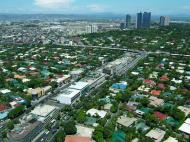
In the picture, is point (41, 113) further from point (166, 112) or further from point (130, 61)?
point (130, 61)

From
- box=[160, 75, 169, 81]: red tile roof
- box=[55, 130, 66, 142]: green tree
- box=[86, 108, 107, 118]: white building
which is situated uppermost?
box=[55, 130, 66, 142]: green tree

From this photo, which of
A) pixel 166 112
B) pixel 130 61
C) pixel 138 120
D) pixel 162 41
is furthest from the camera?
pixel 162 41

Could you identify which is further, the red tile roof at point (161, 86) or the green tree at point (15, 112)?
the red tile roof at point (161, 86)

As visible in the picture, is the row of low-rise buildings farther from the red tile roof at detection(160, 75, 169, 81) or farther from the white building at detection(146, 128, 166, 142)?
the red tile roof at detection(160, 75, 169, 81)

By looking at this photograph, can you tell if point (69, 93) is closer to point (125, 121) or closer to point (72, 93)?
point (72, 93)

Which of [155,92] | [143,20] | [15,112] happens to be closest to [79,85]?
[155,92]

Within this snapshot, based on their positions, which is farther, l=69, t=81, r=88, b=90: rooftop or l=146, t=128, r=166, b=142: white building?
l=69, t=81, r=88, b=90: rooftop

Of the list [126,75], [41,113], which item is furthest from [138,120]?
[126,75]

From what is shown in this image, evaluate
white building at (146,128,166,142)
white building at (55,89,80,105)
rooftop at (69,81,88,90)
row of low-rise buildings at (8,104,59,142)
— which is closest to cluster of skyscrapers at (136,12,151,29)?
rooftop at (69,81,88,90)

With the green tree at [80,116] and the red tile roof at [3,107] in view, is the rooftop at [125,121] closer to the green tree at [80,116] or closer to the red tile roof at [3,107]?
the green tree at [80,116]

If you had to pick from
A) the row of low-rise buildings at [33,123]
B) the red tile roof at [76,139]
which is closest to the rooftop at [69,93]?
the row of low-rise buildings at [33,123]

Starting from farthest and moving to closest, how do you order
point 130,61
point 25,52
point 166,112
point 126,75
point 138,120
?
point 25,52
point 130,61
point 126,75
point 166,112
point 138,120
